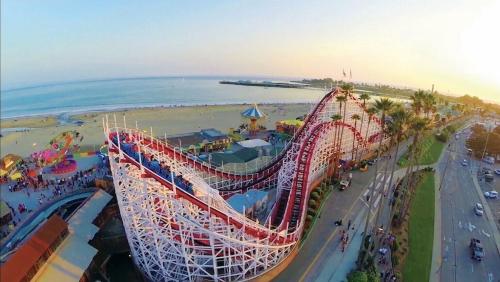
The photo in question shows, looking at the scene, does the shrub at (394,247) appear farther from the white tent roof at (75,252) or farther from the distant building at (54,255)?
the distant building at (54,255)

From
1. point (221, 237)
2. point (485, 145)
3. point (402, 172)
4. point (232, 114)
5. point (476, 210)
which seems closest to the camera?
point (221, 237)


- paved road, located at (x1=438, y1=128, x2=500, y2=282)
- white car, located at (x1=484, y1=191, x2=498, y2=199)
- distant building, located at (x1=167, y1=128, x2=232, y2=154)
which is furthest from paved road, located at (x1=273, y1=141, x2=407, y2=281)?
distant building, located at (x1=167, y1=128, x2=232, y2=154)

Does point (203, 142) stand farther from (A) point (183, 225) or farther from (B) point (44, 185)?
(A) point (183, 225)

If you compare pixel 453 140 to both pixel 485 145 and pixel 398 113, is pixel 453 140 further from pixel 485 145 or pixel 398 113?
pixel 398 113

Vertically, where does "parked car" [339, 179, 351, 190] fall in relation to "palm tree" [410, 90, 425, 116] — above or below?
below

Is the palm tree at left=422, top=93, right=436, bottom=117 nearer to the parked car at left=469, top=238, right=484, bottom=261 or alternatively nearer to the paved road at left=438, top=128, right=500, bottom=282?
the paved road at left=438, top=128, right=500, bottom=282

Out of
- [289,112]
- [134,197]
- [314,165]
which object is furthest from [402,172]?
[289,112]
